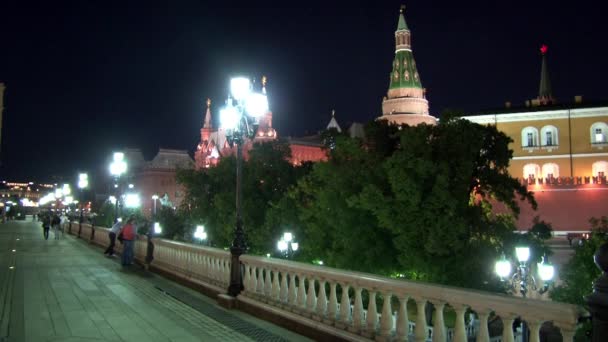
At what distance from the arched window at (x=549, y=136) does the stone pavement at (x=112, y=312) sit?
178 ft

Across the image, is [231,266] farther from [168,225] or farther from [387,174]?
[168,225]

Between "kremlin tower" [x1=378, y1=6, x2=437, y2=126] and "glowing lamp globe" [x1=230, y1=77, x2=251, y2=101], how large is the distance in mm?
73972

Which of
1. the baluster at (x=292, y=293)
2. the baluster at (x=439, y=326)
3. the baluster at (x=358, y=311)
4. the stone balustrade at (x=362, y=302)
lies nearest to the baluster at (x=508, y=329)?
the stone balustrade at (x=362, y=302)

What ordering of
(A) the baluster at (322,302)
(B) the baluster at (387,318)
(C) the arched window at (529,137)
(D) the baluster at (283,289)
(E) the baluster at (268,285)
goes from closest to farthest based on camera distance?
(B) the baluster at (387,318) < (A) the baluster at (322,302) < (D) the baluster at (283,289) < (E) the baluster at (268,285) < (C) the arched window at (529,137)

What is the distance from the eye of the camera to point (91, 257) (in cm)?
2234

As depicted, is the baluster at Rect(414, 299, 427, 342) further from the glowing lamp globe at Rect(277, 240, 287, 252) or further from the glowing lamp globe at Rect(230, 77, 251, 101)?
the glowing lamp globe at Rect(277, 240, 287, 252)

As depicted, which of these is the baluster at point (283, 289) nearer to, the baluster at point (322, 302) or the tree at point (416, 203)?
the baluster at point (322, 302)

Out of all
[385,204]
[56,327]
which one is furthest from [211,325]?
[385,204]

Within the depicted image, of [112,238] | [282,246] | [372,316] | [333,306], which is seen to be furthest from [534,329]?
[282,246]

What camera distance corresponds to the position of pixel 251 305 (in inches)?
420

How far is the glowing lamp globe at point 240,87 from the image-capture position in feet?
49.0

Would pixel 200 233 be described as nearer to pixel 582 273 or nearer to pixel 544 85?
pixel 582 273

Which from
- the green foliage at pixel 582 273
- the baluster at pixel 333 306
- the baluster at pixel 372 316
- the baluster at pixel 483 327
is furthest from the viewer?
the green foliage at pixel 582 273

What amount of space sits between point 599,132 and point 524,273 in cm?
4375
